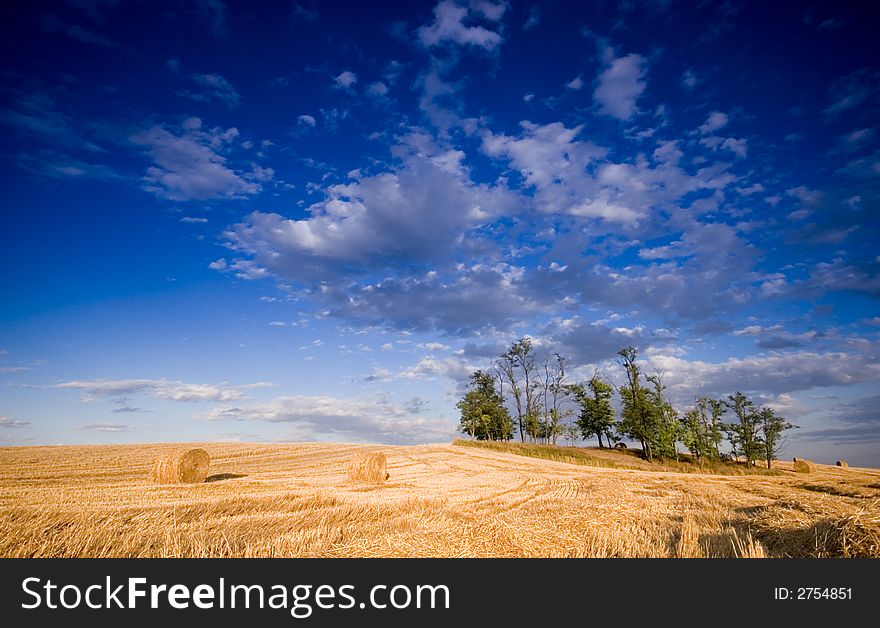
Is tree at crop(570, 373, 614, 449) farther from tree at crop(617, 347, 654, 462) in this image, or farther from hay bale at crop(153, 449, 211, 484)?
hay bale at crop(153, 449, 211, 484)

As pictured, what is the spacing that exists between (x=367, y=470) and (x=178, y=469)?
20.9 feet

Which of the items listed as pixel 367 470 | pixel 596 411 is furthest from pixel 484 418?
pixel 367 470

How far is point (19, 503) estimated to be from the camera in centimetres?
947

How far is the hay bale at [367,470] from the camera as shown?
16.9 m

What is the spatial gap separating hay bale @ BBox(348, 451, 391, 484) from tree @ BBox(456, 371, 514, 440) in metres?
49.4

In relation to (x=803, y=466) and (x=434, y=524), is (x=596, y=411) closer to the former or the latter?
(x=803, y=466)

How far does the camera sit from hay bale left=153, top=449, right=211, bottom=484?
15648 millimetres

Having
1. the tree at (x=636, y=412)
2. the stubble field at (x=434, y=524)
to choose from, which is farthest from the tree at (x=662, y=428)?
the stubble field at (x=434, y=524)

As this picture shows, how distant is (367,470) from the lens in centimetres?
1692

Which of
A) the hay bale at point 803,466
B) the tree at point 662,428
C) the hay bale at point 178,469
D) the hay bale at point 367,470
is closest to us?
the hay bale at point 178,469

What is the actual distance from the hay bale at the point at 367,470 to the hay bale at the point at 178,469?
213 inches

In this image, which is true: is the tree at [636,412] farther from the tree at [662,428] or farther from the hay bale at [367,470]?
the hay bale at [367,470]
